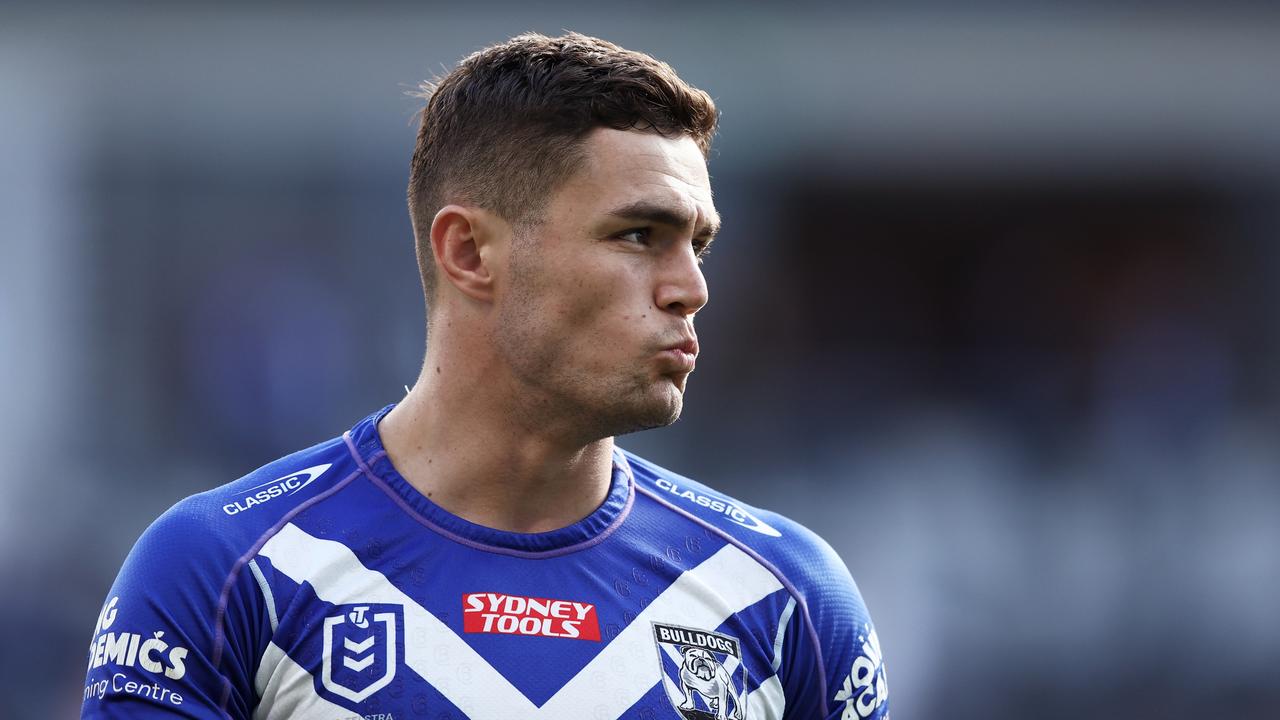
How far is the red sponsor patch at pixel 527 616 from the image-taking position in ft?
9.13

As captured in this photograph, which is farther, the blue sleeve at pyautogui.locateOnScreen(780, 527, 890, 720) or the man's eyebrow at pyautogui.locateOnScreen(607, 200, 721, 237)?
the blue sleeve at pyautogui.locateOnScreen(780, 527, 890, 720)

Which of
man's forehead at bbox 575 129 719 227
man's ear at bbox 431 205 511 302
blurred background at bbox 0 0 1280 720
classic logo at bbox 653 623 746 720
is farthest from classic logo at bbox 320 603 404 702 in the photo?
blurred background at bbox 0 0 1280 720

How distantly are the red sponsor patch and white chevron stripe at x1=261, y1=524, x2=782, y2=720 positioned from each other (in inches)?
2.0

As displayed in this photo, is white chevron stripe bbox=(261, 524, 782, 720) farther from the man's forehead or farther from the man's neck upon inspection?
the man's forehead

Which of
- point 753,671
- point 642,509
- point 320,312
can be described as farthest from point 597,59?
point 320,312

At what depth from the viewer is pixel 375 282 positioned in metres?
10.2

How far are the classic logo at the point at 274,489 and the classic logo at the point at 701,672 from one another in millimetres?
773

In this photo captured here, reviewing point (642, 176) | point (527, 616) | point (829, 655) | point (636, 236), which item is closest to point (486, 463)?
point (527, 616)

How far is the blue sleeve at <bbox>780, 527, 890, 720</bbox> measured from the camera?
9.81 ft

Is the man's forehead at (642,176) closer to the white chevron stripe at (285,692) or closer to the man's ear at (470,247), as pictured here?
the man's ear at (470,247)

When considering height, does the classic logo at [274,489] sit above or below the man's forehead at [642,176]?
below

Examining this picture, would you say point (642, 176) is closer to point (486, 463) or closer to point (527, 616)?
point (486, 463)

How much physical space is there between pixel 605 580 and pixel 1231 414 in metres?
8.48

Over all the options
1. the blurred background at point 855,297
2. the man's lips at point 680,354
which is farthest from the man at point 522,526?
the blurred background at point 855,297
